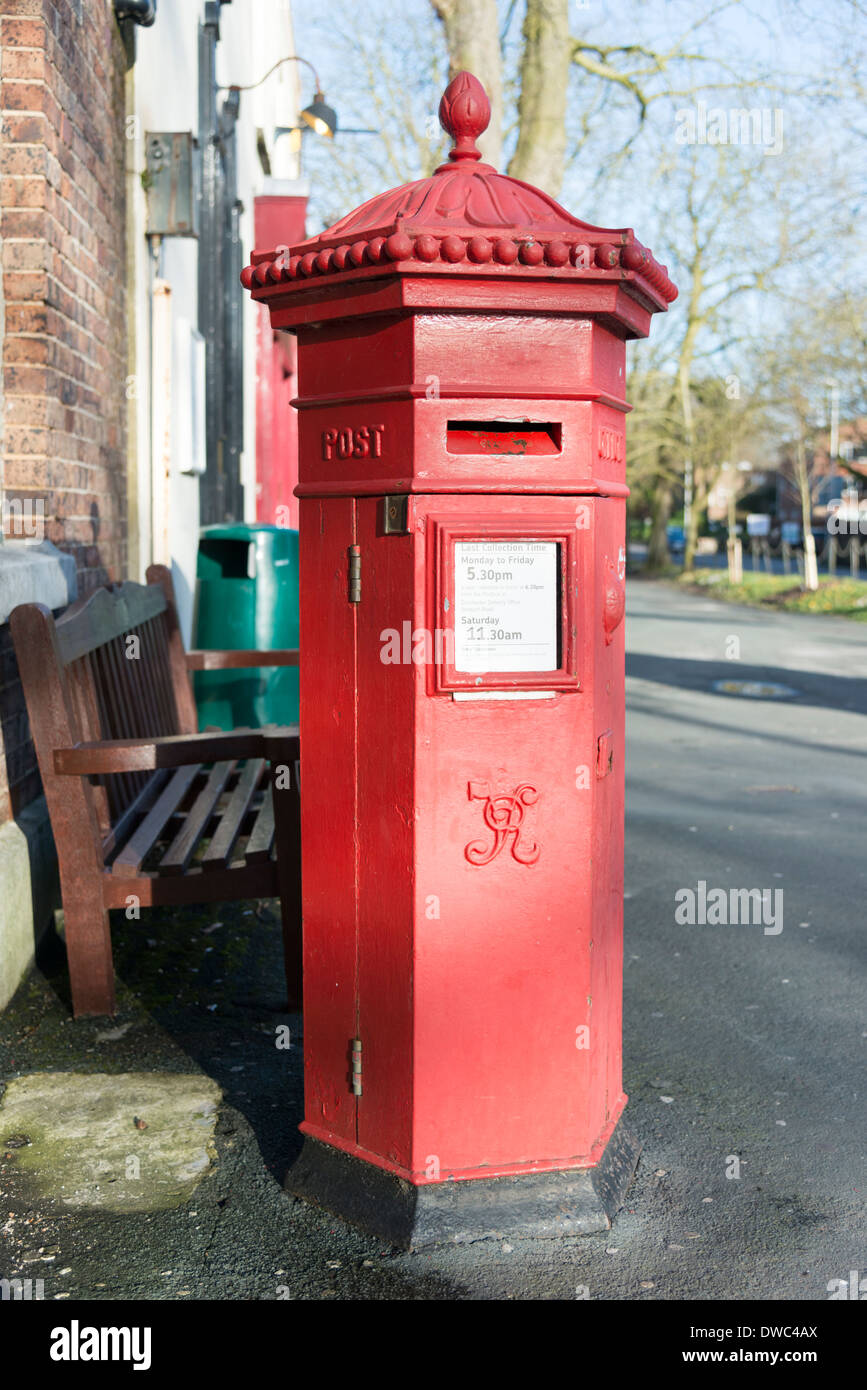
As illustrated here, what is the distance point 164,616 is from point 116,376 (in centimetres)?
115

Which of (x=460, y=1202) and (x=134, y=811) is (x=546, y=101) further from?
(x=460, y=1202)

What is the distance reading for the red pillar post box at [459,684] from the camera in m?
2.66

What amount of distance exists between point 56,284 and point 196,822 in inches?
77.2

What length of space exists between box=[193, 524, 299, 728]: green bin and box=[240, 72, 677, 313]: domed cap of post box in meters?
4.27

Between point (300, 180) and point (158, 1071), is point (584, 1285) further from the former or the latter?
point (300, 180)

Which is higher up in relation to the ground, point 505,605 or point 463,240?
point 463,240

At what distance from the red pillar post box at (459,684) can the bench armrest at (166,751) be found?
1190mm

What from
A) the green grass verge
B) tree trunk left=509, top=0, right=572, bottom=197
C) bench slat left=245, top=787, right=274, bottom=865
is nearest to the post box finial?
bench slat left=245, top=787, right=274, bottom=865

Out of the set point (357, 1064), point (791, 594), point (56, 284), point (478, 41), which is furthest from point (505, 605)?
point (791, 594)

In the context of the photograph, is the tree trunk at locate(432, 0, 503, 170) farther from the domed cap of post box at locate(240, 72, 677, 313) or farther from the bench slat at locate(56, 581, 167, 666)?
the domed cap of post box at locate(240, 72, 677, 313)

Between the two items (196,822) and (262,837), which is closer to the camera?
(262,837)

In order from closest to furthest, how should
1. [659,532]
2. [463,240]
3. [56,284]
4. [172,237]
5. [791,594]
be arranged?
[463,240]
[56,284]
[172,237]
[791,594]
[659,532]

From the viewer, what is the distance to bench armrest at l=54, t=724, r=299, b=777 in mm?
3924

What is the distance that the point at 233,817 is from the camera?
4754mm
